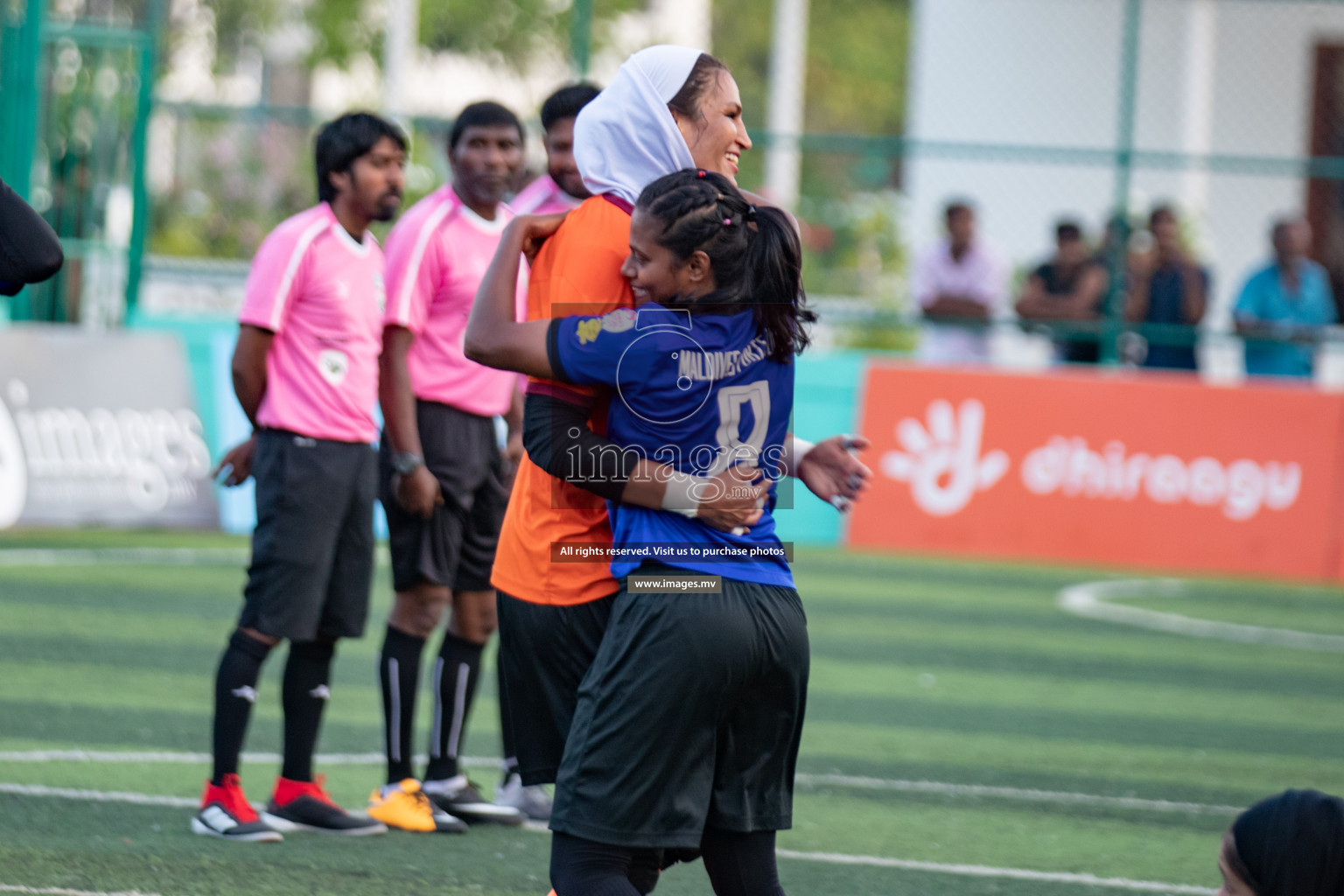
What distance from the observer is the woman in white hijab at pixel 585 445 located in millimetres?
3506

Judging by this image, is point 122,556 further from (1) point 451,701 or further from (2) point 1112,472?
(2) point 1112,472

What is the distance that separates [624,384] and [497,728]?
426cm

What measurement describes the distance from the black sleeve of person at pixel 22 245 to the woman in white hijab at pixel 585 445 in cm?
104

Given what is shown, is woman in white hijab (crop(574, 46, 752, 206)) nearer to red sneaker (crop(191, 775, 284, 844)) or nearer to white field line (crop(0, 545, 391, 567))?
red sneaker (crop(191, 775, 284, 844))

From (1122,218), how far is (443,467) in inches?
389

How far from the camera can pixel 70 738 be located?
21.6 ft

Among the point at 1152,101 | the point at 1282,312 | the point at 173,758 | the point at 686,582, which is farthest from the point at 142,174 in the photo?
the point at 686,582

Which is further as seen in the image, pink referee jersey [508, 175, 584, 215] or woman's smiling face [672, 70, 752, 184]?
pink referee jersey [508, 175, 584, 215]

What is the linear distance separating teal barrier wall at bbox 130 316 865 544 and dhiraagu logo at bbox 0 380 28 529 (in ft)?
4.22

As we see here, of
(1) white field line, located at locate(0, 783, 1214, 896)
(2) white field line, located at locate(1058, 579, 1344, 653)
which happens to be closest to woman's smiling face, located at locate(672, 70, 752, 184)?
(1) white field line, located at locate(0, 783, 1214, 896)

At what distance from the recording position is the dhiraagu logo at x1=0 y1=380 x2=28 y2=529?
11953mm

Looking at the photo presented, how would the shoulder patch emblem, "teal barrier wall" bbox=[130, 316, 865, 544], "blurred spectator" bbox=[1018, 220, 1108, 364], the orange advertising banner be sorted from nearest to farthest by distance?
the shoulder patch emblem → "teal barrier wall" bbox=[130, 316, 865, 544] → the orange advertising banner → "blurred spectator" bbox=[1018, 220, 1108, 364]

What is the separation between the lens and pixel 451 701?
575 cm

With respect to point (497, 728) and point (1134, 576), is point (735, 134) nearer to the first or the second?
point (497, 728)
